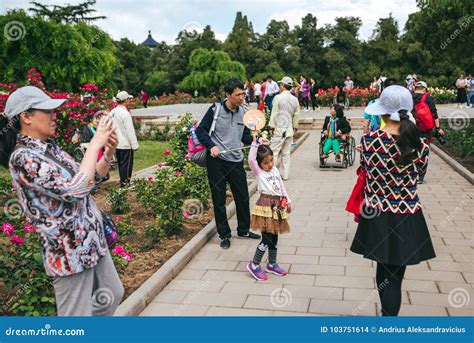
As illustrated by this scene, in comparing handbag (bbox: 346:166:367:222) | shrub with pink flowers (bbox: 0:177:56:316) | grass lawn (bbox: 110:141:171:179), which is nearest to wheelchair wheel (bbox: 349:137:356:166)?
grass lawn (bbox: 110:141:171:179)

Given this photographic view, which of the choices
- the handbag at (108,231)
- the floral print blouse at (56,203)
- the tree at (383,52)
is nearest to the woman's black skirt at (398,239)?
the handbag at (108,231)

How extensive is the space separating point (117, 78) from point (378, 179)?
38.3 meters

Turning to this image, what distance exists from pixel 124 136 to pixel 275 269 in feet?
14.2

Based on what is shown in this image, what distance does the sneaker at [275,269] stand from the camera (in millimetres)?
4531

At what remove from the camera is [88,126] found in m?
9.34

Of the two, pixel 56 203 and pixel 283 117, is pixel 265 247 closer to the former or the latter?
pixel 56 203

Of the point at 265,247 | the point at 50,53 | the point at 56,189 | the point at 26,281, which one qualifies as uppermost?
the point at 50,53

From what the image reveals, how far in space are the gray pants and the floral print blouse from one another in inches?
3.5

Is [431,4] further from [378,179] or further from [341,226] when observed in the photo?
[378,179]

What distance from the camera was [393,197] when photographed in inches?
119

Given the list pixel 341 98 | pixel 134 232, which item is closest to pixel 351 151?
pixel 134 232

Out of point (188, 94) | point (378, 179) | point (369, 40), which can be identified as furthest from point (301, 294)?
point (369, 40)

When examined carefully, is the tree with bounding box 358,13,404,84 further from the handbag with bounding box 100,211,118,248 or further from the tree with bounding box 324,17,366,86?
the handbag with bounding box 100,211,118,248

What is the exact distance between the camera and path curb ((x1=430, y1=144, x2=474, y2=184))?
8.59 m
